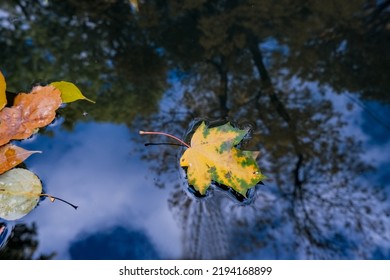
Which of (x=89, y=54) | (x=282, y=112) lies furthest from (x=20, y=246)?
(x=282, y=112)

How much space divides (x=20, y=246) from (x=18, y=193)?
15 cm

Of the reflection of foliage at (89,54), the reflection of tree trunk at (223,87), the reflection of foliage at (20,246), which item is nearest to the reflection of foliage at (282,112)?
the reflection of tree trunk at (223,87)

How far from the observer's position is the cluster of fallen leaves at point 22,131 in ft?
3.09

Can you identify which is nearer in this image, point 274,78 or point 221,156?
point 221,156

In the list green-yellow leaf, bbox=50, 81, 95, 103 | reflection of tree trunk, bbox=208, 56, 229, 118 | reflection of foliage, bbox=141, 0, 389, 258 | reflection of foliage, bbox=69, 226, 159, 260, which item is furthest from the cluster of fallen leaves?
reflection of tree trunk, bbox=208, 56, 229, 118

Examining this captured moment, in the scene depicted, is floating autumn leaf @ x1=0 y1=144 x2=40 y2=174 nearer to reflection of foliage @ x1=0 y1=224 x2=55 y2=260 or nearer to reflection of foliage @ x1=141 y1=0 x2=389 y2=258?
reflection of foliage @ x1=0 y1=224 x2=55 y2=260

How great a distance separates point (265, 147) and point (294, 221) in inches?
9.2

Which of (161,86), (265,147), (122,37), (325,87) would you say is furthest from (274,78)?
(122,37)

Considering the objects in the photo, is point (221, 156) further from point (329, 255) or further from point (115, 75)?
point (115, 75)

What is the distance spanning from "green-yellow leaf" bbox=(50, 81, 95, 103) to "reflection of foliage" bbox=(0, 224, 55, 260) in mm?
417

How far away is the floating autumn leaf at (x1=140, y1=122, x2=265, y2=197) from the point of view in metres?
0.93

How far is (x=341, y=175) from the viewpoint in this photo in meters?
1.03

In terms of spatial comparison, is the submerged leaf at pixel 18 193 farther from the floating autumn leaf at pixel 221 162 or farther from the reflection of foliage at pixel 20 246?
the floating autumn leaf at pixel 221 162

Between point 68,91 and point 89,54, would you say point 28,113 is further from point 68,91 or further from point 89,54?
point 89,54
